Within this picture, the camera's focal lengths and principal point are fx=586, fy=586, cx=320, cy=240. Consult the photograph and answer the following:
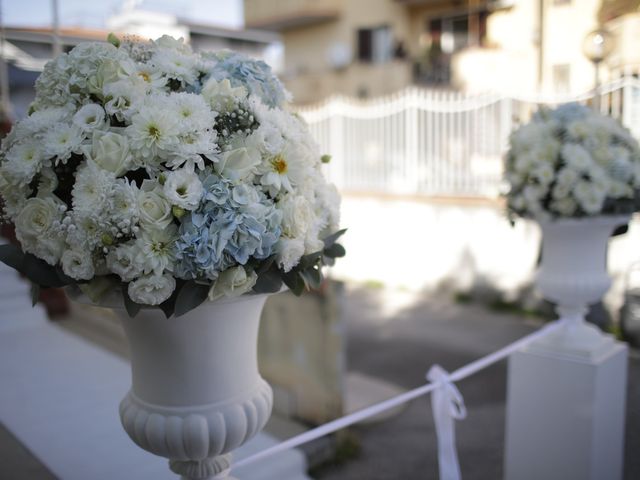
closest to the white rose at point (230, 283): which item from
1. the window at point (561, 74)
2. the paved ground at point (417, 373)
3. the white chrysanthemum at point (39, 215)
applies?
the white chrysanthemum at point (39, 215)

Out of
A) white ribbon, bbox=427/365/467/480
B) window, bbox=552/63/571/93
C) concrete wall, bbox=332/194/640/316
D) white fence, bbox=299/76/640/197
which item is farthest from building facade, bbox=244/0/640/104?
white ribbon, bbox=427/365/467/480

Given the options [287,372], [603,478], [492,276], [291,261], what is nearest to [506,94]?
[492,276]

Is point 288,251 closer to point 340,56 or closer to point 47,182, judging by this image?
point 47,182

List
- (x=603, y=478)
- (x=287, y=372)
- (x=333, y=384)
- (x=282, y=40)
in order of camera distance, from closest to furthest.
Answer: (x=603, y=478)
(x=333, y=384)
(x=287, y=372)
(x=282, y=40)

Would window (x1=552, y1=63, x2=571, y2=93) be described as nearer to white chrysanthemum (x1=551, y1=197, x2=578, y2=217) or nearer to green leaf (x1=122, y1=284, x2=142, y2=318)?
white chrysanthemum (x1=551, y1=197, x2=578, y2=217)

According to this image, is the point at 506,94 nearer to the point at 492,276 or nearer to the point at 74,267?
the point at 492,276

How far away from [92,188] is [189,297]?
0.28 m

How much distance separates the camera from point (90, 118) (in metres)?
1.20

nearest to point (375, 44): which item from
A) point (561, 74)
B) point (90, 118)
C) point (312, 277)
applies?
point (561, 74)

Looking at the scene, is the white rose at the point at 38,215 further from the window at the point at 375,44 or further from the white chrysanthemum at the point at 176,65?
the window at the point at 375,44

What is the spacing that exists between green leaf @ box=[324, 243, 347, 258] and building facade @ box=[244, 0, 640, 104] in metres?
7.36

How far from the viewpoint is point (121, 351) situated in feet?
14.5

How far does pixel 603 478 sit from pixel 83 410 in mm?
2666

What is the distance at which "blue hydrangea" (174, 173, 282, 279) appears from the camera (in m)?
1.16
